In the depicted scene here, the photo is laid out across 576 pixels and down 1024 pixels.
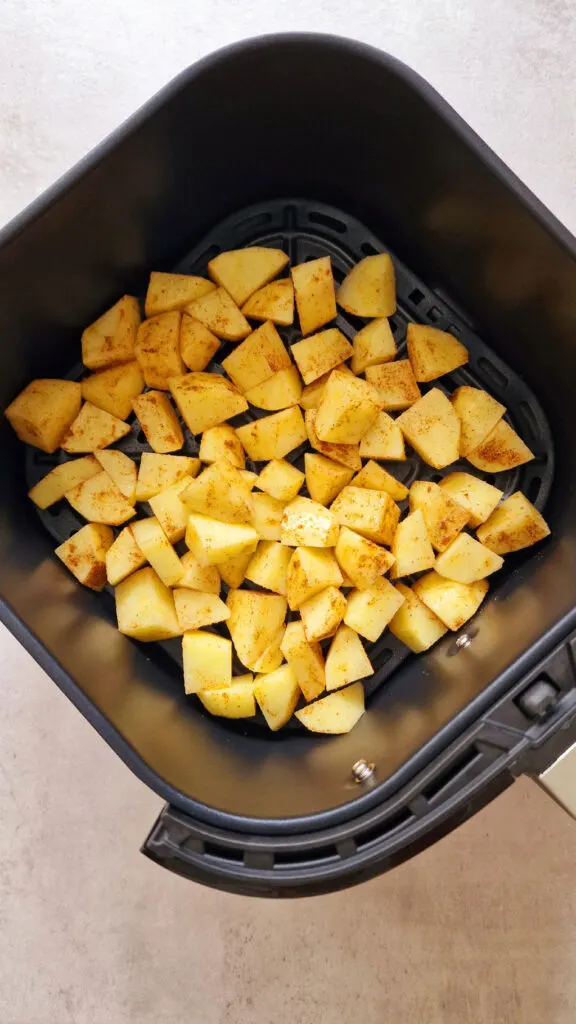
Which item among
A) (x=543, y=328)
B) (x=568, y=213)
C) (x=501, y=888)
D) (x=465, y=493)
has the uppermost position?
(x=568, y=213)

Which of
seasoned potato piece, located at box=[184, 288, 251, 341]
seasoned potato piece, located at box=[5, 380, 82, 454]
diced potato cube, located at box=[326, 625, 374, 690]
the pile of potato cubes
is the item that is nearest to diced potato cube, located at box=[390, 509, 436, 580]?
the pile of potato cubes

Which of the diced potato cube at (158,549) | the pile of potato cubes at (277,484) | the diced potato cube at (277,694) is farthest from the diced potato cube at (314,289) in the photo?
the diced potato cube at (277,694)

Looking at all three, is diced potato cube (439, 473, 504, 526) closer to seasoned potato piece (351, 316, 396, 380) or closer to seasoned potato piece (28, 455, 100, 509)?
seasoned potato piece (351, 316, 396, 380)

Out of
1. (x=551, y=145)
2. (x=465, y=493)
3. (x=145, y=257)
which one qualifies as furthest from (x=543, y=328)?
(x=145, y=257)

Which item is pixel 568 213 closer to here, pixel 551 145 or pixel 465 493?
pixel 551 145

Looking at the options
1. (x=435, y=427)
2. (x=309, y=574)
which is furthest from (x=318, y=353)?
(x=309, y=574)

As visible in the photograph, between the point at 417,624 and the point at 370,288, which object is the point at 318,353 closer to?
the point at 370,288

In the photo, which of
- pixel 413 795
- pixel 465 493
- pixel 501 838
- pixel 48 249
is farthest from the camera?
pixel 501 838
